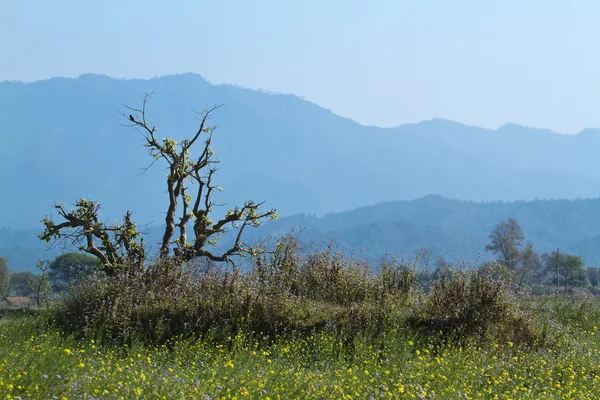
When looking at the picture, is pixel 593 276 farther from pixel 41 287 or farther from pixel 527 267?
pixel 41 287

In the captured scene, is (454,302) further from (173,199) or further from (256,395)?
(173,199)

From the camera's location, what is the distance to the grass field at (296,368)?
21.9 feet

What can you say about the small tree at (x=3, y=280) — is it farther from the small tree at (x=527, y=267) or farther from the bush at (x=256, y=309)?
the bush at (x=256, y=309)

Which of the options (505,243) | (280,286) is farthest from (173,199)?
(505,243)

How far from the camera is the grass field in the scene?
668 centimetres

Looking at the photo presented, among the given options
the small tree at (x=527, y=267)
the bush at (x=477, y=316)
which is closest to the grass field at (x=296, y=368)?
the bush at (x=477, y=316)

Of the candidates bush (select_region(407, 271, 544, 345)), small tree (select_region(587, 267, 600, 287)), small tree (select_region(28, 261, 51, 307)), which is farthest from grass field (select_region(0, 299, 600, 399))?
small tree (select_region(587, 267, 600, 287))

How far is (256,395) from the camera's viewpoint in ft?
22.1

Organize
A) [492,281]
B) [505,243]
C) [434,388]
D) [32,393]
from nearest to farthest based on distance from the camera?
[32,393] < [434,388] < [492,281] < [505,243]

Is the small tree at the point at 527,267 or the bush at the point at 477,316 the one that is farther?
the small tree at the point at 527,267

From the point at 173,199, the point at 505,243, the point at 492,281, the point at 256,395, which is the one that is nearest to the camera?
the point at 256,395

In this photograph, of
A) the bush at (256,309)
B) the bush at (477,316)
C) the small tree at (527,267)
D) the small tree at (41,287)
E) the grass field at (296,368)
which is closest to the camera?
the grass field at (296,368)

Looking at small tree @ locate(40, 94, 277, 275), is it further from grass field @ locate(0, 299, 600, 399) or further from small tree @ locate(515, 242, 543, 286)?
small tree @ locate(515, 242, 543, 286)

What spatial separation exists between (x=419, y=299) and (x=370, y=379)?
15.6ft
